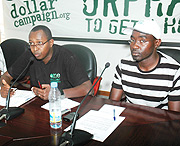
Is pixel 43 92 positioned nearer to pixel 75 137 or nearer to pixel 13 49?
pixel 75 137

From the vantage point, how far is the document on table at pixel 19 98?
1444mm

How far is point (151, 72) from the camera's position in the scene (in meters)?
1.61

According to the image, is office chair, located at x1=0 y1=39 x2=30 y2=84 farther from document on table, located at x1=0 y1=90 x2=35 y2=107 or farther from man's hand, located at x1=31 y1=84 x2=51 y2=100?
man's hand, located at x1=31 y1=84 x2=51 y2=100

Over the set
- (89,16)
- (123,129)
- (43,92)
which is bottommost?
(123,129)

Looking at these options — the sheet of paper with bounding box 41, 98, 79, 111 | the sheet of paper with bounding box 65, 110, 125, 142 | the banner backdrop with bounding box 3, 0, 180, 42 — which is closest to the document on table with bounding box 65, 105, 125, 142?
the sheet of paper with bounding box 65, 110, 125, 142

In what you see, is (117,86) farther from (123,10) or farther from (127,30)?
(123,10)

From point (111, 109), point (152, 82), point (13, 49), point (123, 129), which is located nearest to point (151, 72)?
point (152, 82)

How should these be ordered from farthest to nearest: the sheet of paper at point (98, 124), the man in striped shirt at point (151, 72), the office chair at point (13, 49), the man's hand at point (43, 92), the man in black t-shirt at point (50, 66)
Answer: the office chair at point (13, 49), the man in black t-shirt at point (50, 66), the man in striped shirt at point (151, 72), the man's hand at point (43, 92), the sheet of paper at point (98, 124)

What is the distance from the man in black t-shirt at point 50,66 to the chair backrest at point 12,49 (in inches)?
22.5

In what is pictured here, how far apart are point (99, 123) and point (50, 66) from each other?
0.83 metres

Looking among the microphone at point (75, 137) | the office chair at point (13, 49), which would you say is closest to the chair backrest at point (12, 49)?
the office chair at point (13, 49)

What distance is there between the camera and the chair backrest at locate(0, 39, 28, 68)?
2.50m

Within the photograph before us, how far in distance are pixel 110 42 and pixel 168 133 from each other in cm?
215

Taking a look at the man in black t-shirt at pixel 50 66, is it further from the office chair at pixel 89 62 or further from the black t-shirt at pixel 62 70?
the office chair at pixel 89 62
